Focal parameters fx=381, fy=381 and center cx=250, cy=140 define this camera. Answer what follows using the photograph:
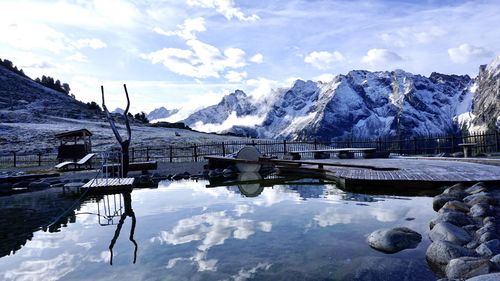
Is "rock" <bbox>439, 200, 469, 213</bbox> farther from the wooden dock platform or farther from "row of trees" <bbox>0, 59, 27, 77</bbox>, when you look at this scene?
"row of trees" <bbox>0, 59, 27, 77</bbox>

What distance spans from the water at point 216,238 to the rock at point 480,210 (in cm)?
95

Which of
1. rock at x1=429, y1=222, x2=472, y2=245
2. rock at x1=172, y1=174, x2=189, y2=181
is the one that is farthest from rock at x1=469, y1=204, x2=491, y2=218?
rock at x1=172, y1=174, x2=189, y2=181

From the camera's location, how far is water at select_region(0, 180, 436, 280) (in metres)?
5.96

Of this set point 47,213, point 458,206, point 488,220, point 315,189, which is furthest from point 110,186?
point 488,220

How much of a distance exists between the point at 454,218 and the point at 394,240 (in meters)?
1.66

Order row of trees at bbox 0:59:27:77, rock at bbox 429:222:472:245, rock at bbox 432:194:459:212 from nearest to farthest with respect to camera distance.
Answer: rock at bbox 429:222:472:245 < rock at bbox 432:194:459:212 < row of trees at bbox 0:59:27:77

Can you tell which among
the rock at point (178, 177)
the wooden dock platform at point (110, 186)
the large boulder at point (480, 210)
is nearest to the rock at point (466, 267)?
the large boulder at point (480, 210)

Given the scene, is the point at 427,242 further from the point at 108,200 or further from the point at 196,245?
the point at 108,200

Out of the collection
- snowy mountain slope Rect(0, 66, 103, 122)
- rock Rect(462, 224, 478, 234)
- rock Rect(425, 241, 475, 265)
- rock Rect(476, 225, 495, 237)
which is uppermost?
snowy mountain slope Rect(0, 66, 103, 122)

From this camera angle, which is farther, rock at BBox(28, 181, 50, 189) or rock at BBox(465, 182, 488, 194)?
rock at BBox(28, 181, 50, 189)

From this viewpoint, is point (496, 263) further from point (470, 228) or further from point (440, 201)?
point (440, 201)

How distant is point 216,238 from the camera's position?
781 centimetres

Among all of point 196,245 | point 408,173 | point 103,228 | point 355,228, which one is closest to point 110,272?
point 196,245

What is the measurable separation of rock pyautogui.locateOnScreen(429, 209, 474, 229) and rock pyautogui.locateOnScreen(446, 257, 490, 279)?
2.46 metres
